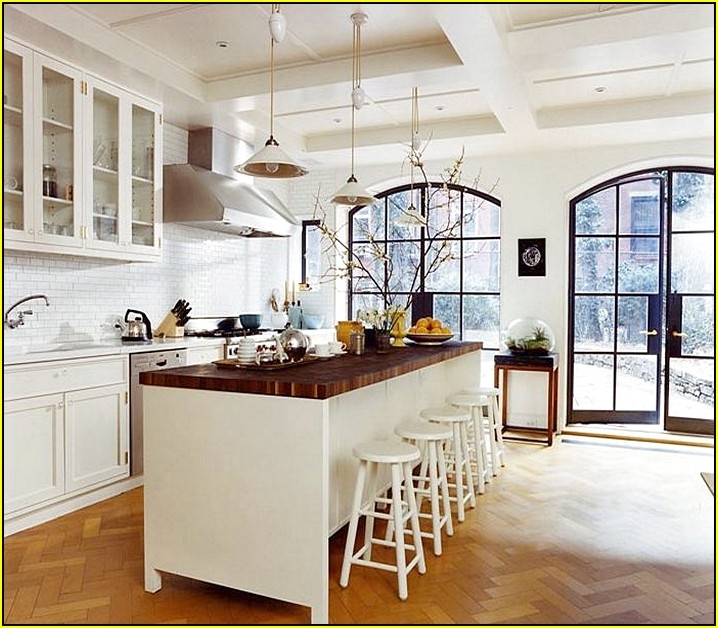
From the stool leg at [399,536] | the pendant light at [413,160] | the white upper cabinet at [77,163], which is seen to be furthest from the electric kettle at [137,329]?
the stool leg at [399,536]

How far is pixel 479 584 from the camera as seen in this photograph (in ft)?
9.60

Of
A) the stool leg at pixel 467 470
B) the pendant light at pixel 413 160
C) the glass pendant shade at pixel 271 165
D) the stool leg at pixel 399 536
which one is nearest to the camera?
the stool leg at pixel 399 536

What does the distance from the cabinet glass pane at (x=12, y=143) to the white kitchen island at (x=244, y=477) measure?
5.75 feet

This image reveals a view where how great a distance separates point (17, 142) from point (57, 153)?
12.0 inches

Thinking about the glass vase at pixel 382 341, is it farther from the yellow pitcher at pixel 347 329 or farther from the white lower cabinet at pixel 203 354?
the white lower cabinet at pixel 203 354

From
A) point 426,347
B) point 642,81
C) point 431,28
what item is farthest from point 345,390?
point 642,81

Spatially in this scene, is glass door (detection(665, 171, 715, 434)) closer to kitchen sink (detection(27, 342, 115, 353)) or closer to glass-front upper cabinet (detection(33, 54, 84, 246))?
kitchen sink (detection(27, 342, 115, 353))

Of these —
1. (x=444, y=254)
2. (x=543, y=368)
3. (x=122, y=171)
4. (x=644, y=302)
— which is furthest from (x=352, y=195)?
(x=644, y=302)

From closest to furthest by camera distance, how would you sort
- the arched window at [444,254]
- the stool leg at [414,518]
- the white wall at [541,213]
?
the stool leg at [414,518] → the white wall at [541,213] → the arched window at [444,254]

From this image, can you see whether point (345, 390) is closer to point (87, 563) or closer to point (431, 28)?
point (87, 563)

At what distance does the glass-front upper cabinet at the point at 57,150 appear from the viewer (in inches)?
153

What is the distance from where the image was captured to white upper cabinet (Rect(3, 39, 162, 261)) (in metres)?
Result: 3.78

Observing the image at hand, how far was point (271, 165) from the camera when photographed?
362 centimetres

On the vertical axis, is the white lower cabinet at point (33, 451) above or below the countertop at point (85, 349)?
below
